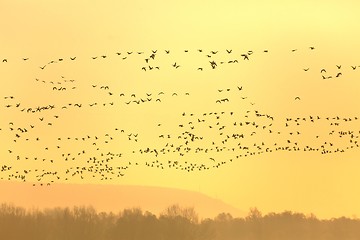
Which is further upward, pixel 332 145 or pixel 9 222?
pixel 9 222

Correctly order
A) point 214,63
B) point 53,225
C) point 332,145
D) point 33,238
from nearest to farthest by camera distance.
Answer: point 214,63, point 332,145, point 33,238, point 53,225

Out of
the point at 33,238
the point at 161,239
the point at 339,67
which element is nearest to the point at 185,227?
the point at 161,239

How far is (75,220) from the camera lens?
165375 millimetres

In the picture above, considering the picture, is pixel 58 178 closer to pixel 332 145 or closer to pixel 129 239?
pixel 332 145

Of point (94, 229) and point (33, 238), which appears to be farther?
point (94, 229)

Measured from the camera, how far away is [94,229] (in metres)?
164

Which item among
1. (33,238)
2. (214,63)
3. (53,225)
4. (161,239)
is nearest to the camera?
(214,63)

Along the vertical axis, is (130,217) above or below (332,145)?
above

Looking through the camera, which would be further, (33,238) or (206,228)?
(206,228)

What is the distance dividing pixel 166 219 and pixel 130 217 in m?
6.84

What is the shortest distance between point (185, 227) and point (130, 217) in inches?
Answer: 373

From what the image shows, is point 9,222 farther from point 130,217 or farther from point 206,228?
point 206,228

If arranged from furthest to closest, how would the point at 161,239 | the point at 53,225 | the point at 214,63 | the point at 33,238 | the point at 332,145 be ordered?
1. the point at 161,239
2. the point at 53,225
3. the point at 33,238
4. the point at 332,145
5. the point at 214,63

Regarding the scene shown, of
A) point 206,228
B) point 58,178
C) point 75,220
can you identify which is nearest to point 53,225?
point 75,220
